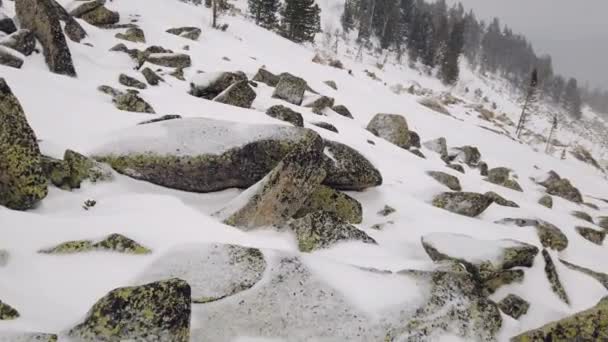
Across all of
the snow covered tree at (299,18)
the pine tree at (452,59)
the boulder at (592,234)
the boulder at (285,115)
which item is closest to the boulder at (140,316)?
the boulder at (285,115)

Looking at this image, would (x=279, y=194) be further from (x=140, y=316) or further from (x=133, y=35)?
(x=133, y=35)

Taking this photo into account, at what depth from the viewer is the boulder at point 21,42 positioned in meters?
9.09

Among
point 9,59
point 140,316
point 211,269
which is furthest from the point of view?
point 9,59

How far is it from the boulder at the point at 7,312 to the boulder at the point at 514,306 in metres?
5.08

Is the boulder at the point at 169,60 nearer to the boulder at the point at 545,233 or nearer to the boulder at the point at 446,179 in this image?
the boulder at the point at 446,179

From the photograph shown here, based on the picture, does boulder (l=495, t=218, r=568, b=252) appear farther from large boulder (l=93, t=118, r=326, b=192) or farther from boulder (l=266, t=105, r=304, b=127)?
boulder (l=266, t=105, r=304, b=127)

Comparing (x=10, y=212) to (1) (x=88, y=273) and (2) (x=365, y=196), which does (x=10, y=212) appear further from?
(2) (x=365, y=196)

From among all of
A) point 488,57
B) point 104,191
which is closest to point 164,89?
point 104,191

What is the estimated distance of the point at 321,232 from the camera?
491 centimetres

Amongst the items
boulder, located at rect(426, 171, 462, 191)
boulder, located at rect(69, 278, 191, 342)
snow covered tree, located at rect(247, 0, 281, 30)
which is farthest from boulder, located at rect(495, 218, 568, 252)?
snow covered tree, located at rect(247, 0, 281, 30)

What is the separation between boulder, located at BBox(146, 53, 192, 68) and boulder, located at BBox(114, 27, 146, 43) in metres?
2.49

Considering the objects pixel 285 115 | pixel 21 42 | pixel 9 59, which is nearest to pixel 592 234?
pixel 285 115

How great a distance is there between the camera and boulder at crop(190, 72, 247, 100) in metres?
11.3

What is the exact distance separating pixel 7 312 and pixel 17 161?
2016 millimetres
